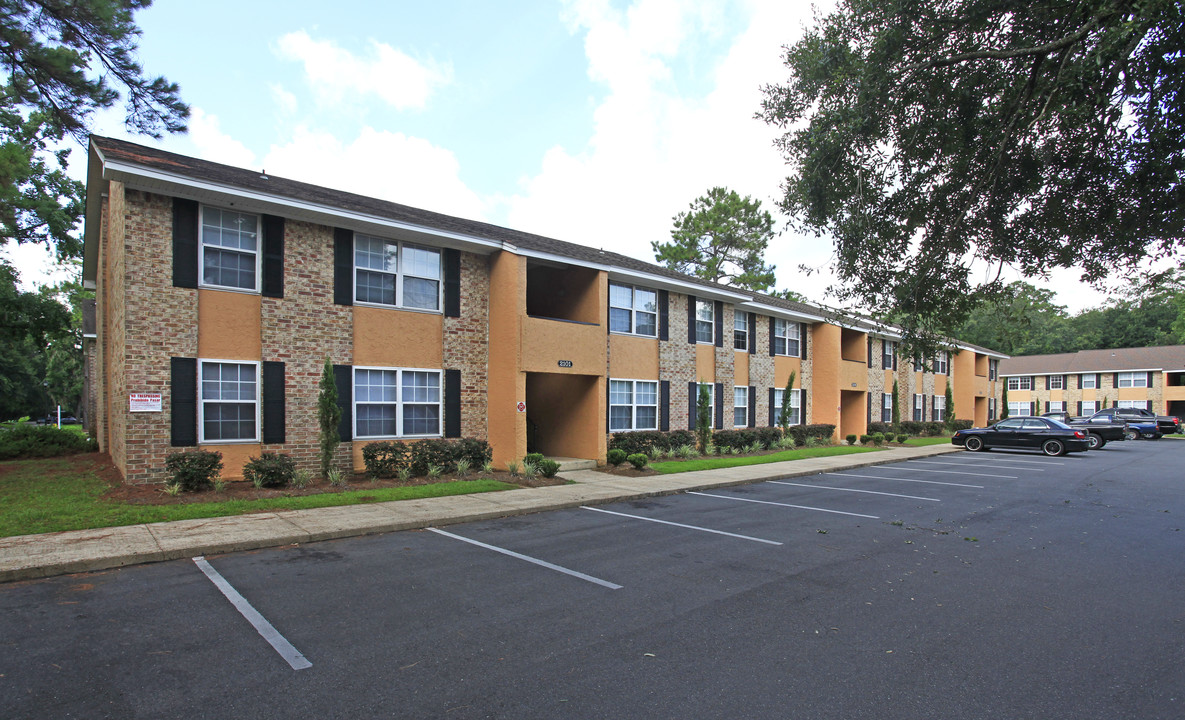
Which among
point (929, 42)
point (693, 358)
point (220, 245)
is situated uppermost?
point (929, 42)

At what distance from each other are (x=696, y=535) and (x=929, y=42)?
734cm

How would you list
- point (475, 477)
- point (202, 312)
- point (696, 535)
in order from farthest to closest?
1. point (475, 477)
2. point (202, 312)
3. point (696, 535)

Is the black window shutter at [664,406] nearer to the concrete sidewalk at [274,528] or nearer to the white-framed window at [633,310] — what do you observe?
the white-framed window at [633,310]

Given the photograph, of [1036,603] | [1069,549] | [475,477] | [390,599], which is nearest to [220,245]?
[475,477]

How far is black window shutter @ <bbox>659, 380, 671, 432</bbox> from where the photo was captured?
21.1m

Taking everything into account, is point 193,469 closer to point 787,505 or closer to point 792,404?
point 787,505

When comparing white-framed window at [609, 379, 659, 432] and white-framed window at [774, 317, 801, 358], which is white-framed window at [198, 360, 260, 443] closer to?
white-framed window at [609, 379, 659, 432]

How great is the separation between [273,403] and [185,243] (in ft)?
11.7

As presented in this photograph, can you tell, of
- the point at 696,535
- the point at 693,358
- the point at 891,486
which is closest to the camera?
the point at 696,535

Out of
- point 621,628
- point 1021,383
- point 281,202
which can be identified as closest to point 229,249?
point 281,202

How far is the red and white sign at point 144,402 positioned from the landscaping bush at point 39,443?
1087 centimetres

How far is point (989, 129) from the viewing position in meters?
7.91

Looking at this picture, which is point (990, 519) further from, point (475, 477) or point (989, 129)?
point (475, 477)

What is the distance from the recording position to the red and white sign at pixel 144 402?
11.2 meters
